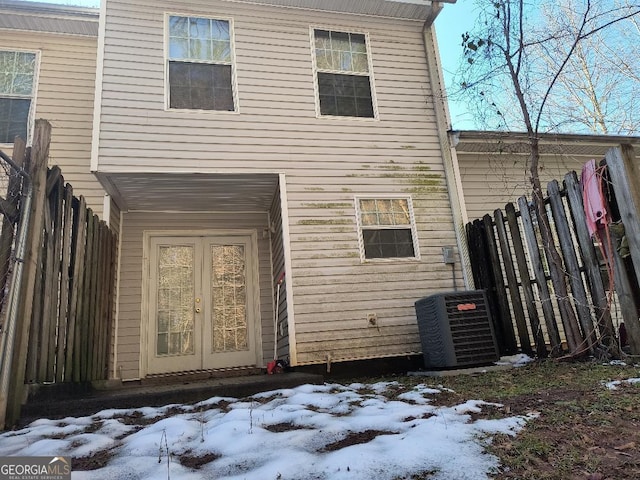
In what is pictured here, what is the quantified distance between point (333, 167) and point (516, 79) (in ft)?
8.59

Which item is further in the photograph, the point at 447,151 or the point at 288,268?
the point at 447,151

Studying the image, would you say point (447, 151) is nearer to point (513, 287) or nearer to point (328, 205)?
point (328, 205)

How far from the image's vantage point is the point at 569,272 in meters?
4.44

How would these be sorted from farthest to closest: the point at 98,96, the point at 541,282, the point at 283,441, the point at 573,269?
the point at 98,96, the point at 541,282, the point at 573,269, the point at 283,441

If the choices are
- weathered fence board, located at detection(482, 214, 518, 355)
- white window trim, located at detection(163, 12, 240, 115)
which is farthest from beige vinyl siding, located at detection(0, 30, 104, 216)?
weathered fence board, located at detection(482, 214, 518, 355)

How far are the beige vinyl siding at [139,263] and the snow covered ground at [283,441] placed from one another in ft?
9.71

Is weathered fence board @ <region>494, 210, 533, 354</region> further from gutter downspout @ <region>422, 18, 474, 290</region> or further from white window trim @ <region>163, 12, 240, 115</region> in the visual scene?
white window trim @ <region>163, 12, 240, 115</region>

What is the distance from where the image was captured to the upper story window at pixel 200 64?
574 cm

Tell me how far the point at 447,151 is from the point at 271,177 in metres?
2.73

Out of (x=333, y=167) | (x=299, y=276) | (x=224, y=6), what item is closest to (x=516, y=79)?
(x=333, y=167)

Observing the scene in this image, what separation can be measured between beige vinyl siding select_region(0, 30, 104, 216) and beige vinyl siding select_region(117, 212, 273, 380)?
689mm

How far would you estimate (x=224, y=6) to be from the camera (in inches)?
240

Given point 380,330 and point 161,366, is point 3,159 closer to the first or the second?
point 161,366

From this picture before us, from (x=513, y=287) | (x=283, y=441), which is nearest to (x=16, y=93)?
(x=283, y=441)
